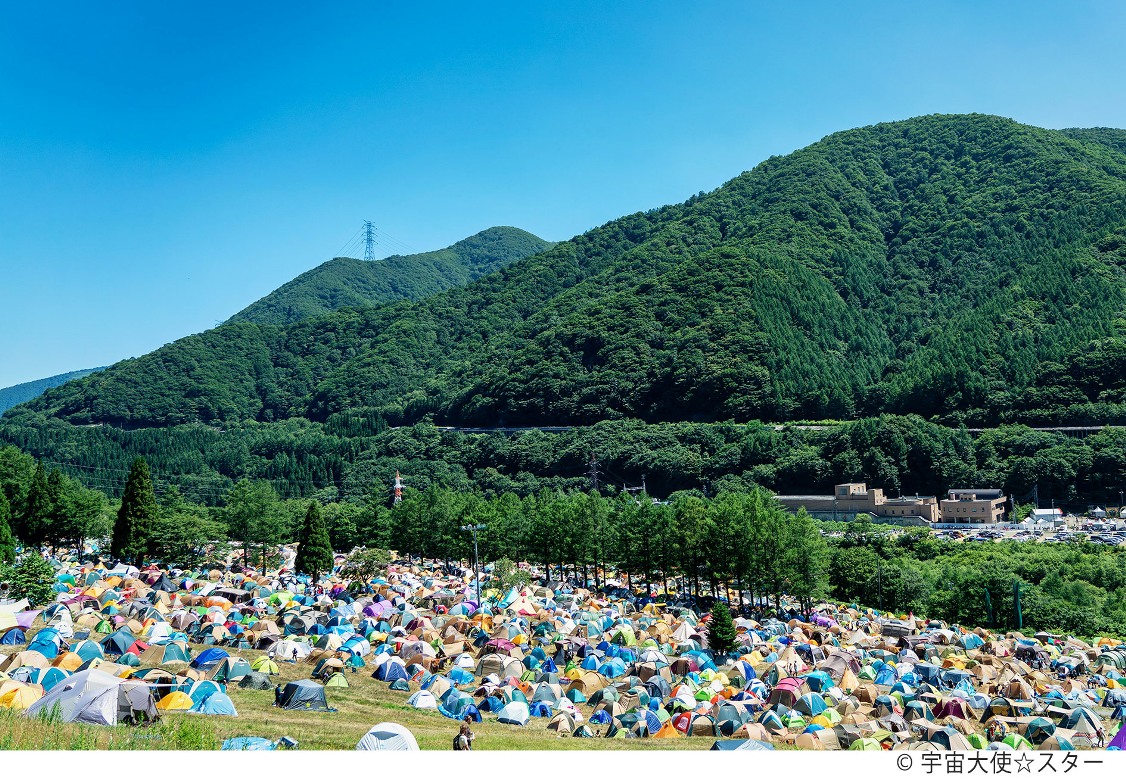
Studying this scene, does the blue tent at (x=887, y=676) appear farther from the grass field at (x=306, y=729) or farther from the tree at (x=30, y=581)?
the tree at (x=30, y=581)

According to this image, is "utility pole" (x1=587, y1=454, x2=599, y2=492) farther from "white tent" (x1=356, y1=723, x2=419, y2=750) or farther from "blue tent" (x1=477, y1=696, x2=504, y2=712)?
"white tent" (x1=356, y1=723, x2=419, y2=750)

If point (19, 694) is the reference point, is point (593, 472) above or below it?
above

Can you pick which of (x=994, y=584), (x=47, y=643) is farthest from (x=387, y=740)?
(x=994, y=584)

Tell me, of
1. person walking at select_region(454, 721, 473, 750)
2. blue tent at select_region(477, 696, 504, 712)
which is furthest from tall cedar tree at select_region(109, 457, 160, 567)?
person walking at select_region(454, 721, 473, 750)

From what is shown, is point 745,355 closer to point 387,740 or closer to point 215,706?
point 215,706

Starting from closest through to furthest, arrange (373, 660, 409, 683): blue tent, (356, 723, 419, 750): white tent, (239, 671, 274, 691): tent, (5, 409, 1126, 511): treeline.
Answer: (356, 723, 419, 750): white tent < (239, 671, 274, 691): tent < (373, 660, 409, 683): blue tent < (5, 409, 1126, 511): treeline

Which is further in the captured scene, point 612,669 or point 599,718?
point 612,669

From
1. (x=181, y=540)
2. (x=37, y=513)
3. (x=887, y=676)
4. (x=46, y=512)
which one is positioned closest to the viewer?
(x=887, y=676)

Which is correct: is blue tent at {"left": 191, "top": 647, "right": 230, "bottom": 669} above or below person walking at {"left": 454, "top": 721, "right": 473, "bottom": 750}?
below
